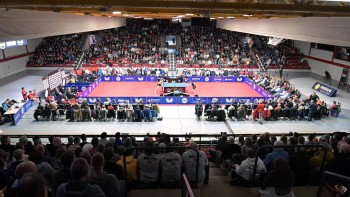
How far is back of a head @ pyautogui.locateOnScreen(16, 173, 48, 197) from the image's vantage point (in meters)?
2.59

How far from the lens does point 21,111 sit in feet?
52.7

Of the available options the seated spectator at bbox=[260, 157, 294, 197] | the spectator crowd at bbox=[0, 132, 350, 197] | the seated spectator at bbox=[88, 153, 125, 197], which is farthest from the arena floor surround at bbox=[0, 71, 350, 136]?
the seated spectator at bbox=[260, 157, 294, 197]

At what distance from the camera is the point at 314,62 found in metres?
31.9

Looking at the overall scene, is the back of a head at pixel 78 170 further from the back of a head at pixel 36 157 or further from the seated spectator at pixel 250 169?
the seated spectator at pixel 250 169

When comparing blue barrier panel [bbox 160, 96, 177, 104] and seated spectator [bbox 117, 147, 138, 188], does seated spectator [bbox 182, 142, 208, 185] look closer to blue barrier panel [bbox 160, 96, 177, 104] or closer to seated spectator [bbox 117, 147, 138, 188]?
seated spectator [bbox 117, 147, 138, 188]

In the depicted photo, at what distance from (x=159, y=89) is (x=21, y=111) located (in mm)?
11048

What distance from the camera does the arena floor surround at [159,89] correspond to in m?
22.0

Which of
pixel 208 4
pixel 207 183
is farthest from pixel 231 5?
pixel 207 183

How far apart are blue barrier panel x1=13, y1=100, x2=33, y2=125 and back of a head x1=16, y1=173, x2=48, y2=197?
14341 millimetres

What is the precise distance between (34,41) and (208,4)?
32.0m

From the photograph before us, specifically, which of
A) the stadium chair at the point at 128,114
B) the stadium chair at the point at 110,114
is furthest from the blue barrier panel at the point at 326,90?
the stadium chair at the point at 110,114

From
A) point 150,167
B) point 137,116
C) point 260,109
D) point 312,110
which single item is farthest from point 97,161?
point 312,110

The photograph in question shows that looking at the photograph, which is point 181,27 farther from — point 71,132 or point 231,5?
point 231,5

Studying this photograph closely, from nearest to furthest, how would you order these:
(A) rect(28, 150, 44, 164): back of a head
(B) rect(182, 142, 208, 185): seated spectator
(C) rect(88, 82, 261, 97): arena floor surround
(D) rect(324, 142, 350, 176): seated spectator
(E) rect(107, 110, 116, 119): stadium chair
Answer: (D) rect(324, 142, 350, 176): seated spectator
(A) rect(28, 150, 44, 164): back of a head
(B) rect(182, 142, 208, 185): seated spectator
(E) rect(107, 110, 116, 119): stadium chair
(C) rect(88, 82, 261, 97): arena floor surround
